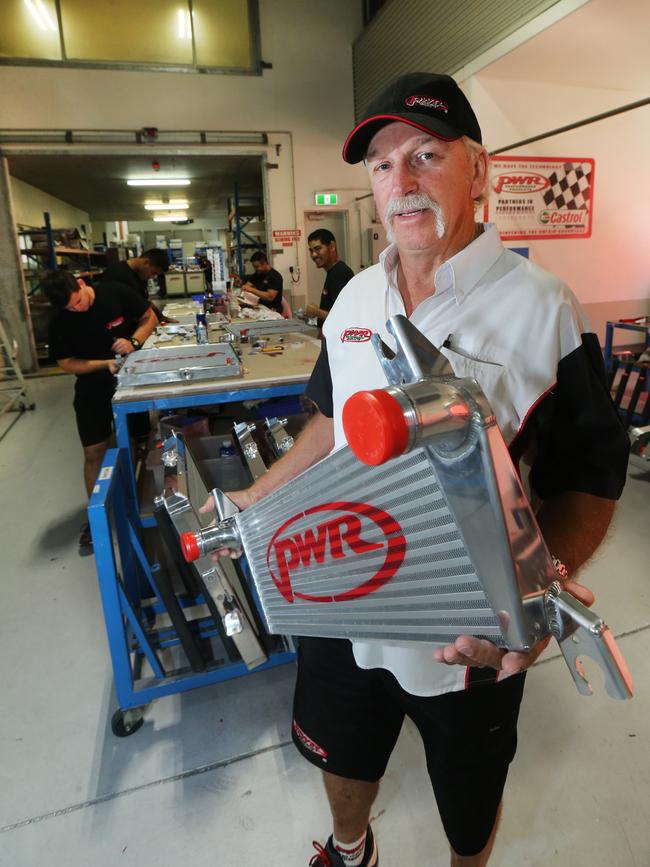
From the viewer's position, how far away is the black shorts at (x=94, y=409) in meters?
2.79

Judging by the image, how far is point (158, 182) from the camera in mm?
9602

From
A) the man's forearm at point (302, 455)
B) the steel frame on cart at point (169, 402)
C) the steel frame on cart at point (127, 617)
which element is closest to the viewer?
the man's forearm at point (302, 455)

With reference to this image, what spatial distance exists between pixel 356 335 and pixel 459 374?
0.79 ft

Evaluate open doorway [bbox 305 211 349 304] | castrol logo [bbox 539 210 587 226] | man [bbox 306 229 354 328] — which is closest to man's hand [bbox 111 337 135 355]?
man [bbox 306 229 354 328]

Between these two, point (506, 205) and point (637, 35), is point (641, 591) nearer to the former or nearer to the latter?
point (506, 205)

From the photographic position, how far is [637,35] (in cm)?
385

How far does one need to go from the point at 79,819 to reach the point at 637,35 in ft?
18.0

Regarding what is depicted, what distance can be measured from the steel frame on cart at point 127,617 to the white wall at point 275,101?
632 centimetres

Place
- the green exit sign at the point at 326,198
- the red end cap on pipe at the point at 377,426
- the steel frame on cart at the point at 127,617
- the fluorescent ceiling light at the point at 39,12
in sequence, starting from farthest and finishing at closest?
the green exit sign at the point at 326,198, the fluorescent ceiling light at the point at 39,12, the steel frame on cart at the point at 127,617, the red end cap on pipe at the point at 377,426

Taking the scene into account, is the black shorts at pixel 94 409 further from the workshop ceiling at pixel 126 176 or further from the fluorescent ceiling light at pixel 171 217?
the fluorescent ceiling light at pixel 171 217

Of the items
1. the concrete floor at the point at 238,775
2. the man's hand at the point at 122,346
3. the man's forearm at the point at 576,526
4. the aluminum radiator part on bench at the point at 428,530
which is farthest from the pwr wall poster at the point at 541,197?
the aluminum radiator part on bench at the point at 428,530

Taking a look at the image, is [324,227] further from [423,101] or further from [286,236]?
[423,101]

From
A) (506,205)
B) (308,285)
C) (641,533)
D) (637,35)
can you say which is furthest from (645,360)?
(308,285)

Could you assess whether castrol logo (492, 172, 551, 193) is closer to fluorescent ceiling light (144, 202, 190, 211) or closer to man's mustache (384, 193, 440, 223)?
man's mustache (384, 193, 440, 223)
